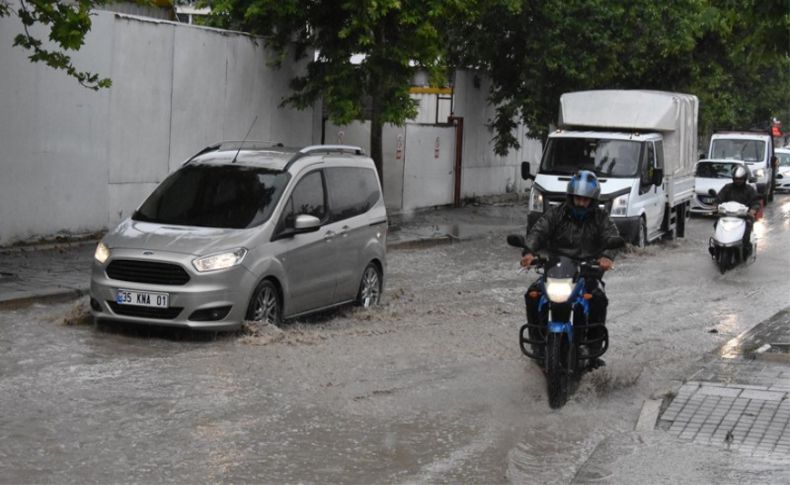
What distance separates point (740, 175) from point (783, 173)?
27.1 meters

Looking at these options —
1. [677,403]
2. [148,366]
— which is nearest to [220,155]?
[148,366]

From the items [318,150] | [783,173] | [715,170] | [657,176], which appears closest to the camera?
[318,150]

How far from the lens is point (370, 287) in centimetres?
1403

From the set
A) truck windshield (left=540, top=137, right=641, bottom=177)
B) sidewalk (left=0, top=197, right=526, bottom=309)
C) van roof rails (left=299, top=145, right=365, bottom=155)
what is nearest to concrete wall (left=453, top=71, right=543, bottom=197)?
sidewalk (left=0, top=197, right=526, bottom=309)

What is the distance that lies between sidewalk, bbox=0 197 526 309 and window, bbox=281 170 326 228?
3.28m

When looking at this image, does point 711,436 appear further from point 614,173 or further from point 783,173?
point 783,173

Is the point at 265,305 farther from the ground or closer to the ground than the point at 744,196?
closer to the ground

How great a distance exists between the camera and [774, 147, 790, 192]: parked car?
149ft

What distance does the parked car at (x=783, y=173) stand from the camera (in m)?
45.5

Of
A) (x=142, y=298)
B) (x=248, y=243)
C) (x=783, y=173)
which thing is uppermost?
(x=248, y=243)

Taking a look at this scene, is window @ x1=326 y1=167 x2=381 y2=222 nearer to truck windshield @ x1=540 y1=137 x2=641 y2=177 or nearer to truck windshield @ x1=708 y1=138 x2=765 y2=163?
truck windshield @ x1=540 y1=137 x2=641 y2=177

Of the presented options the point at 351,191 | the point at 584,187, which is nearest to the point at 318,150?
the point at 351,191

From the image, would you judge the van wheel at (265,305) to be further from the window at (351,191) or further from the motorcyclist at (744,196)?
the motorcyclist at (744,196)

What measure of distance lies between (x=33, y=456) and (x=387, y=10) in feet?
49.4
